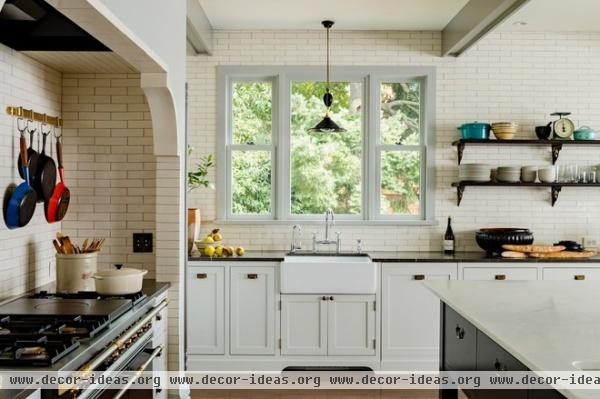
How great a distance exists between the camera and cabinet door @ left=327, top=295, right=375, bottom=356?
490cm

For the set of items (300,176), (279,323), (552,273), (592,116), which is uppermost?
(592,116)

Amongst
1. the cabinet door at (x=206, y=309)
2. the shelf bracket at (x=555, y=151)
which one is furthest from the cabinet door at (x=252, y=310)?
the shelf bracket at (x=555, y=151)

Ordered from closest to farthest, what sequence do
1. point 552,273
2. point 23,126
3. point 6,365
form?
point 6,365, point 23,126, point 552,273

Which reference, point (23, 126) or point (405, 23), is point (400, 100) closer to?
point (405, 23)

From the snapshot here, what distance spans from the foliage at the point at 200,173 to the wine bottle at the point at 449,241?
2.28 meters

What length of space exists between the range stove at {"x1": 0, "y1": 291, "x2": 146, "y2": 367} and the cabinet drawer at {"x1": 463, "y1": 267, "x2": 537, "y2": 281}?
2850 mm

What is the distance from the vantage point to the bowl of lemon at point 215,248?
5.03m

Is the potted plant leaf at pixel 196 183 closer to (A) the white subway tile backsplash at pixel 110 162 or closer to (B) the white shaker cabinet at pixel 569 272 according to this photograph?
(A) the white subway tile backsplash at pixel 110 162

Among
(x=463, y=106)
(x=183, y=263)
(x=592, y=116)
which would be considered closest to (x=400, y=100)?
(x=463, y=106)

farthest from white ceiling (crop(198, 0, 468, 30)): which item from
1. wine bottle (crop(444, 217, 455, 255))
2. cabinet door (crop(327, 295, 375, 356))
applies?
cabinet door (crop(327, 295, 375, 356))

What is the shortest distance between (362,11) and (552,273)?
2773mm

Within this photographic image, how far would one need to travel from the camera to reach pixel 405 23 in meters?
5.37

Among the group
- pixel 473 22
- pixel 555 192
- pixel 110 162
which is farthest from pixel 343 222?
pixel 110 162

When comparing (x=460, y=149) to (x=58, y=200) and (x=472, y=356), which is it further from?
(x=58, y=200)
